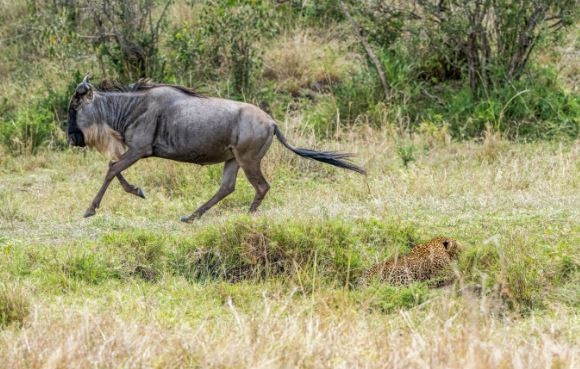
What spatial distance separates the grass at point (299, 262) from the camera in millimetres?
5137

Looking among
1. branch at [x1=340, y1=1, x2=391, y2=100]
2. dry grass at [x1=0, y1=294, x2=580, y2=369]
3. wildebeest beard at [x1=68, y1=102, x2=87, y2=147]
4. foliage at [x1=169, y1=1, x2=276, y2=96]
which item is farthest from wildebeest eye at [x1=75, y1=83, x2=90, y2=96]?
branch at [x1=340, y1=1, x2=391, y2=100]

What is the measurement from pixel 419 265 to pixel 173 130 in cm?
294

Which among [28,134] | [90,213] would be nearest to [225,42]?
[28,134]

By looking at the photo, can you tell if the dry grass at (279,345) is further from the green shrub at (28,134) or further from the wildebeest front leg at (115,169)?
the green shrub at (28,134)

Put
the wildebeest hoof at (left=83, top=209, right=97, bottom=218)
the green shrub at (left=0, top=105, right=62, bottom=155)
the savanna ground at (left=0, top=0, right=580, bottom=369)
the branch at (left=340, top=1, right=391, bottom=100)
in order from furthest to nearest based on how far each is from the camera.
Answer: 1. the branch at (left=340, top=1, right=391, bottom=100)
2. the green shrub at (left=0, top=105, right=62, bottom=155)
3. the wildebeest hoof at (left=83, top=209, right=97, bottom=218)
4. the savanna ground at (left=0, top=0, right=580, bottom=369)

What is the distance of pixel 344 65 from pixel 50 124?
4.05 metres

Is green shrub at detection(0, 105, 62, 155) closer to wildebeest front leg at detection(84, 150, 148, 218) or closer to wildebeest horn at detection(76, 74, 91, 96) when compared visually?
wildebeest horn at detection(76, 74, 91, 96)

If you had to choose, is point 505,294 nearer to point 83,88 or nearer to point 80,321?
point 80,321

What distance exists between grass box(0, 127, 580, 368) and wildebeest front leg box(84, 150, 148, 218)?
8.8 inches

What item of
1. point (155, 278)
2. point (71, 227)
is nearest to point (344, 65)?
point (71, 227)

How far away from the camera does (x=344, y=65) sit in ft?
47.3

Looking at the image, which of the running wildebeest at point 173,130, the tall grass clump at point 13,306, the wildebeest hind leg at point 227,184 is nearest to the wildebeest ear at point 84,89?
the running wildebeest at point 173,130

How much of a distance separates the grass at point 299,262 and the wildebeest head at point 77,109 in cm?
63

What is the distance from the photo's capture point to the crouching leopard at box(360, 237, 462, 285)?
23.6 feet
